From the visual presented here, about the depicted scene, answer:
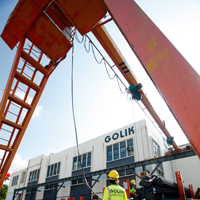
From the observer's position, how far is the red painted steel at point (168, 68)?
1800 mm

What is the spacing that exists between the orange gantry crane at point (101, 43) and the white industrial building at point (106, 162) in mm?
8491

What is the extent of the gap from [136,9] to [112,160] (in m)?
16.9

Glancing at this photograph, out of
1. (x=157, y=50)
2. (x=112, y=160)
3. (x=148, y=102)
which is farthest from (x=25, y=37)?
(x=112, y=160)

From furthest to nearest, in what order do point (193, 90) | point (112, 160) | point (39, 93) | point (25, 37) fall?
point (112, 160), point (39, 93), point (25, 37), point (193, 90)

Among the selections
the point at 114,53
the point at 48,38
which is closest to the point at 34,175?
the point at 114,53

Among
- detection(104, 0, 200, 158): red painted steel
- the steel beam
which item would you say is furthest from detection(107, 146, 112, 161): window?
detection(104, 0, 200, 158): red painted steel

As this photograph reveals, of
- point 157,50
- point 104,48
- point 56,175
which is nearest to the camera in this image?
point 157,50

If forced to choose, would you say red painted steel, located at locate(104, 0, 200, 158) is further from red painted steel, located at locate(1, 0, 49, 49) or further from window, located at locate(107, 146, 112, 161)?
window, located at locate(107, 146, 112, 161)

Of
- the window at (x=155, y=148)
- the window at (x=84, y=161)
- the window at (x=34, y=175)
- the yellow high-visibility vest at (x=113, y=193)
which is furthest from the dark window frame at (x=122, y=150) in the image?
the window at (x=34, y=175)

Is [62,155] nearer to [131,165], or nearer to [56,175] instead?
[56,175]

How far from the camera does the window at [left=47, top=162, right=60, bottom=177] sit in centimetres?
2366

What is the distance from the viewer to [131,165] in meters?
14.4

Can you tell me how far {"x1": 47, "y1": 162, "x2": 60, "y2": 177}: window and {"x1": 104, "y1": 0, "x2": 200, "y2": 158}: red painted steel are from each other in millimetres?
24525

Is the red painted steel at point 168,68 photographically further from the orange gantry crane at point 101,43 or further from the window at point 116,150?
the window at point 116,150
